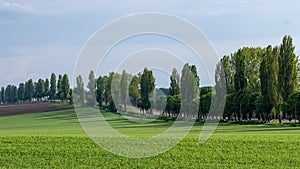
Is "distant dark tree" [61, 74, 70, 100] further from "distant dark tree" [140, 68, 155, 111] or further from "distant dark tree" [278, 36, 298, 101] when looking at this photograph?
"distant dark tree" [278, 36, 298, 101]

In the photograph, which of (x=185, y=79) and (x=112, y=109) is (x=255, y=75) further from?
(x=112, y=109)

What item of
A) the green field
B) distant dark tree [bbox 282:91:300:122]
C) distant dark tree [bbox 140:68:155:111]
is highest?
distant dark tree [bbox 140:68:155:111]

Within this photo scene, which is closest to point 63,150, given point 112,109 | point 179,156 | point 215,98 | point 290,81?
point 179,156

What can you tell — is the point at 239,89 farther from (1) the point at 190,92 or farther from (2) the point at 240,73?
(1) the point at 190,92

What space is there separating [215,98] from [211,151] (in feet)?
127

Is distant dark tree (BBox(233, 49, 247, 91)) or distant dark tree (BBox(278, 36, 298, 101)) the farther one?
distant dark tree (BBox(233, 49, 247, 91))

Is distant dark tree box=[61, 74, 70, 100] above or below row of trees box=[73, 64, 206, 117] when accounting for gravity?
above

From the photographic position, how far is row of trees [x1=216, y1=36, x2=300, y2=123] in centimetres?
5744

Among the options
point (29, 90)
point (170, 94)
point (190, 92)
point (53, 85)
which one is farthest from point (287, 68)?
point (29, 90)

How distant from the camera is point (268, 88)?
58.5 metres

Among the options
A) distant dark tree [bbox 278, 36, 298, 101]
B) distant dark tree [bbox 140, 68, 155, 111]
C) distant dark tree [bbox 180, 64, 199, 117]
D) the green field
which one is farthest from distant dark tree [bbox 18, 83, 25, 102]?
the green field

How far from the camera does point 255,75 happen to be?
7088cm

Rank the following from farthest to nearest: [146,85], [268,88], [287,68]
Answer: [146,85]
[287,68]
[268,88]

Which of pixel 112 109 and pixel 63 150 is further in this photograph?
pixel 112 109
